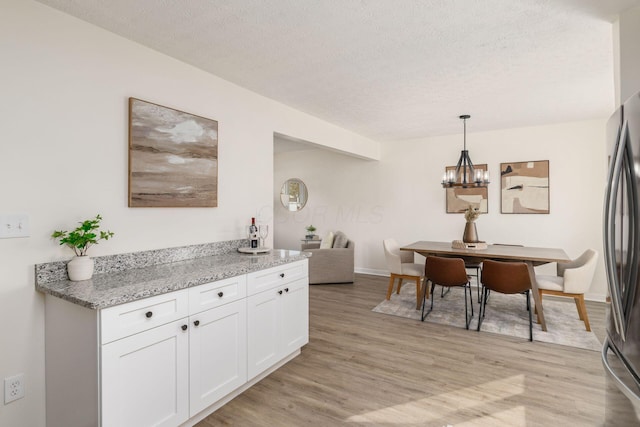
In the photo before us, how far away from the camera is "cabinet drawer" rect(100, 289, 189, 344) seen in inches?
60.0

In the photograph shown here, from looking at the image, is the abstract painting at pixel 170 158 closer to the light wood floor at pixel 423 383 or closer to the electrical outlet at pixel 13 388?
the electrical outlet at pixel 13 388

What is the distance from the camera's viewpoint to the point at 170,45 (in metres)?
2.38

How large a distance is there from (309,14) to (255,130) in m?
1.47

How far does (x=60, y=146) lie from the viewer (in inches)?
75.7

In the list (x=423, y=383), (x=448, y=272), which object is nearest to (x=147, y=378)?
(x=423, y=383)

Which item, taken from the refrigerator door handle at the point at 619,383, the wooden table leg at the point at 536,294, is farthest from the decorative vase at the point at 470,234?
the refrigerator door handle at the point at 619,383

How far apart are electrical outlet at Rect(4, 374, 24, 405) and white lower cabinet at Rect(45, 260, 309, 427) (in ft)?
0.37

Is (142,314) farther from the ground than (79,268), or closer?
closer

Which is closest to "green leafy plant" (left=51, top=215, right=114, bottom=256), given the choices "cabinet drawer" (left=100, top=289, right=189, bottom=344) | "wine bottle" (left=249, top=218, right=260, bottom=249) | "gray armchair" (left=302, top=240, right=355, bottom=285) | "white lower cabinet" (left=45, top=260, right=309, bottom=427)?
"white lower cabinet" (left=45, top=260, right=309, bottom=427)

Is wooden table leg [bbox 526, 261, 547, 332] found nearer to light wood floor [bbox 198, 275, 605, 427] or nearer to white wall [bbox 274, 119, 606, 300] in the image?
light wood floor [bbox 198, 275, 605, 427]

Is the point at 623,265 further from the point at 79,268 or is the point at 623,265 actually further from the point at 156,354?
the point at 79,268

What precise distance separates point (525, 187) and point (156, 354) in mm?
5239

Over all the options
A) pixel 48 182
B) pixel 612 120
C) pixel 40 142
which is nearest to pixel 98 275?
pixel 48 182

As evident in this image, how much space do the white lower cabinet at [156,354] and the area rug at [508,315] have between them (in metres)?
2.27
